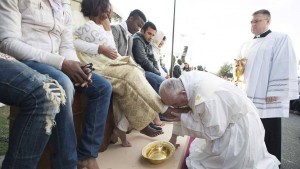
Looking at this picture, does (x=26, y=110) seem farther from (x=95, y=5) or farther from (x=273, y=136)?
(x=273, y=136)

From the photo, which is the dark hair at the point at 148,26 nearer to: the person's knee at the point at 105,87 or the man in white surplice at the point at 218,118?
the man in white surplice at the point at 218,118

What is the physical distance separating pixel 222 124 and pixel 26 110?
63.8 inches

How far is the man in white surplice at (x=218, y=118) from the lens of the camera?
7.36 feet

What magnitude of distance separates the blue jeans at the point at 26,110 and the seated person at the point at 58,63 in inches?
6.9

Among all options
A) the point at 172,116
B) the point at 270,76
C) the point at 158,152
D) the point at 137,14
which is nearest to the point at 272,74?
the point at 270,76

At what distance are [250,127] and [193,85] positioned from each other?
27.1 inches

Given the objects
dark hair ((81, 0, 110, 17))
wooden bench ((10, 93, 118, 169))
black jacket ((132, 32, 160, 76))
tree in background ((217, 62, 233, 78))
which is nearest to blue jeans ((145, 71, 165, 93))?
black jacket ((132, 32, 160, 76))

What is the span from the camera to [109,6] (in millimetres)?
2654

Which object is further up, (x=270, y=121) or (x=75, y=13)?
(x=75, y=13)

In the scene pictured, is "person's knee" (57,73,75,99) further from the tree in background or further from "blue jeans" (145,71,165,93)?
the tree in background

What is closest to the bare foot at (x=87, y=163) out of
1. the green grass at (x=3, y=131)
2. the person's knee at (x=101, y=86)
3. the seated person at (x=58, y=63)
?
the seated person at (x=58, y=63)

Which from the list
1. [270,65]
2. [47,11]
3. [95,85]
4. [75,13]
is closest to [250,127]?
[95,85]

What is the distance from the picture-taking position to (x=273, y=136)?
362 centimetres

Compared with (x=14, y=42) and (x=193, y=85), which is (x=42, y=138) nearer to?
(x=14, y=42)
